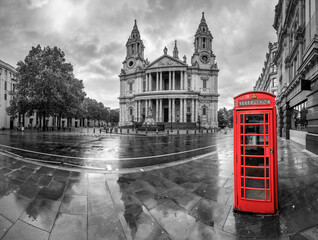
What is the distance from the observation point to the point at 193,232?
8.27ft

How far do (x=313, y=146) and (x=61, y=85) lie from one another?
33.0m

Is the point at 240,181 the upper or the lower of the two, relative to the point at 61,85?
lower

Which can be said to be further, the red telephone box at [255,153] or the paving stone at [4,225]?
the red telephone box at [255,153]

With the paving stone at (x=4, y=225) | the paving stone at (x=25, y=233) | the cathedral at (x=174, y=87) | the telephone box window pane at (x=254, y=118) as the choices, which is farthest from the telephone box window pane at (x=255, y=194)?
the cathedral at (x=174, y=87)

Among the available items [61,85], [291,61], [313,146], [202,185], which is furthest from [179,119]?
[202,185]

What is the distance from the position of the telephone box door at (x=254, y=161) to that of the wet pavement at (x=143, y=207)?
272 mm

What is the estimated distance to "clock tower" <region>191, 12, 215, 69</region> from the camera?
200ft

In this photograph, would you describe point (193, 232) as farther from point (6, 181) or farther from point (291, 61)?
point (291, 61)

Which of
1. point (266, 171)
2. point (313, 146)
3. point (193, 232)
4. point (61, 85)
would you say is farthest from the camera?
point (61, 85)

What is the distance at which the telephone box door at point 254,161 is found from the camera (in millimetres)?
3094

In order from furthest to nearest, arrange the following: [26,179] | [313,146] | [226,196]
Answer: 1. [313,146]
2. [26,179]
3. [226,196]

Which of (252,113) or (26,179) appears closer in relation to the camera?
(252,113)

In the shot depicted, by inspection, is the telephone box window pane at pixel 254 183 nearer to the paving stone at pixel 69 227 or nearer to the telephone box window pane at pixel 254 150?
the telephone box window pane at pixel 254 150

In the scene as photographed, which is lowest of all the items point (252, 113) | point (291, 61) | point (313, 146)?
point (313, 146)
